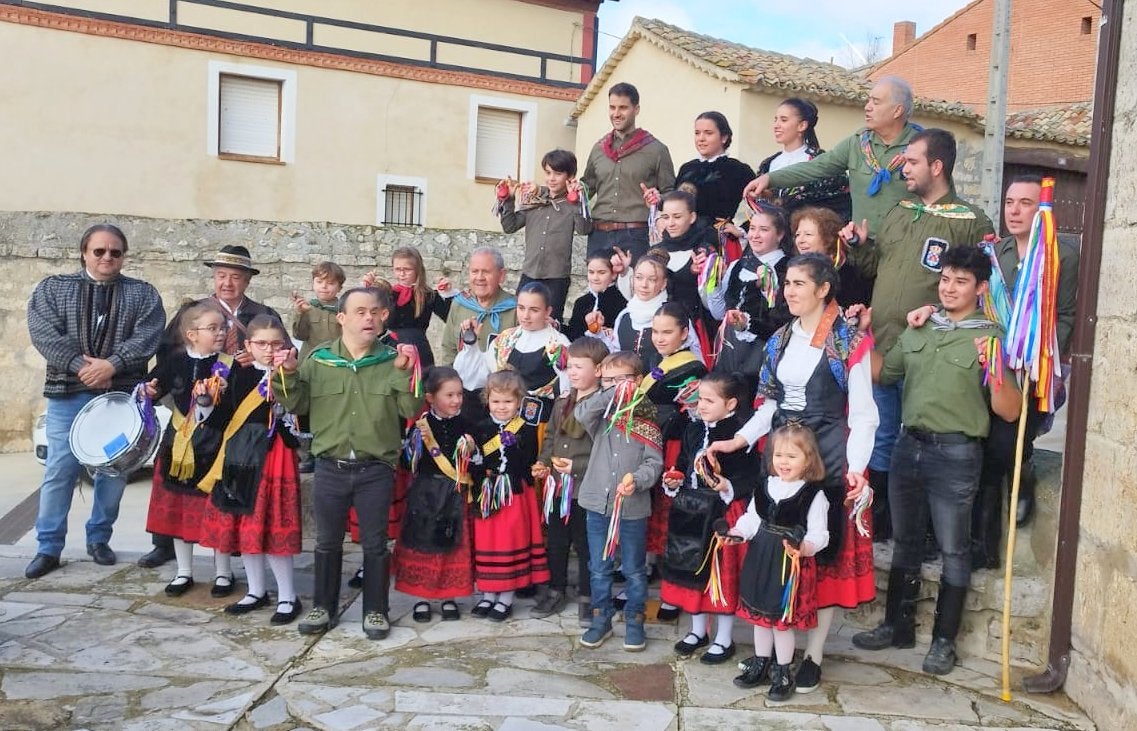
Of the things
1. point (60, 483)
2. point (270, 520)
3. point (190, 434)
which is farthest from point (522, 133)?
point (270, 520)

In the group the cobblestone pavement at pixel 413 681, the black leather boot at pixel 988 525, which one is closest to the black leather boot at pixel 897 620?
the cobblestone pavement at pixel 413 681

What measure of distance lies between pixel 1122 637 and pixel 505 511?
270 centimetres

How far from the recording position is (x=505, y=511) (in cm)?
523

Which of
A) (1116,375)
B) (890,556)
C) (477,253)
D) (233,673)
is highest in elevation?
(477,253)

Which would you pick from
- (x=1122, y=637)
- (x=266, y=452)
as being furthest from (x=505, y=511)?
(x=1122, y=637)

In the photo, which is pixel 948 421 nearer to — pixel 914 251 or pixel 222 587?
pixel 914 251

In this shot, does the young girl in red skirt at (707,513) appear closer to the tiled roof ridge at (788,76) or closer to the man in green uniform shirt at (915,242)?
the man in green uniform shirt at (915,242)

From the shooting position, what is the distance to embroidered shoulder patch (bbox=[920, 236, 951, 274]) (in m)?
4.81

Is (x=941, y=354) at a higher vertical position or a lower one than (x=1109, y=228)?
lower

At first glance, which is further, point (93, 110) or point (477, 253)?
point (93, 110)

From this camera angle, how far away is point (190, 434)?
5.46 metres

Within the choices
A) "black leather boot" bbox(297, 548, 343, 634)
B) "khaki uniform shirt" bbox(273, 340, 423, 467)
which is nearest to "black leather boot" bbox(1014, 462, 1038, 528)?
"khaki uniform shirt" bbox(273, 340, 423, 467)

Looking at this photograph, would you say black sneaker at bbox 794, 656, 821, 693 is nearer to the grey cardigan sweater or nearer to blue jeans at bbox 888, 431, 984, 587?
blue jeans at bbox 888, 431, 984, 587

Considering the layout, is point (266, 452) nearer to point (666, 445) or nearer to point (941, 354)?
point (666, 445)
